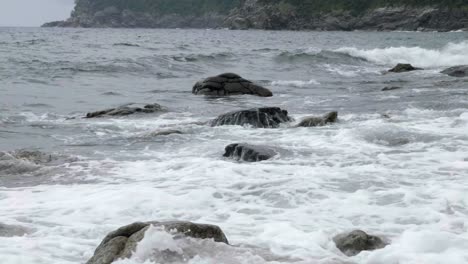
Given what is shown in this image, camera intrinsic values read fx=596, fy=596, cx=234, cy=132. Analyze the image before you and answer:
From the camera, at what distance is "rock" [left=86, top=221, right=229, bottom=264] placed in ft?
15.2

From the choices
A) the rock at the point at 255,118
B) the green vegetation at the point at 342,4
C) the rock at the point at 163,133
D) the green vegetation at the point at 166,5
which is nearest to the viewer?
the rock at the point at 163,133

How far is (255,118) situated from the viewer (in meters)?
12.4

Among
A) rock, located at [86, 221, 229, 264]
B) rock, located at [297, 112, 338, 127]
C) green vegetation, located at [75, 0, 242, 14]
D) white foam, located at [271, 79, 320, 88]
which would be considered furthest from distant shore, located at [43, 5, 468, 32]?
rock, located at [86, 221, 229, 264]

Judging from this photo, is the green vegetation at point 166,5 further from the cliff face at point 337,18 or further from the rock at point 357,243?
the rock at point 357,243

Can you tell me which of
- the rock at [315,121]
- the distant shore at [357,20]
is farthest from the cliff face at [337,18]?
the rock at [315,121]

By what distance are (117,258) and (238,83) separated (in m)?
14.5

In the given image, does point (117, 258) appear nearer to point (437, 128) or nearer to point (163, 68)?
point (437, 128)

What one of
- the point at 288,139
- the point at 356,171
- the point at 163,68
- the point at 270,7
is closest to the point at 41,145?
the point at 288,139

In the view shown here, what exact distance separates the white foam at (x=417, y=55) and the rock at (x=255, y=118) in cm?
2427

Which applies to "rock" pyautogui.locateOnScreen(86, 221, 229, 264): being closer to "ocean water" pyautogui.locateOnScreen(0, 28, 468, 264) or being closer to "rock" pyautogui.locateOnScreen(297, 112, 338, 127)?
"ocean water" pyautogui.locateOnScreen(0, 28, 468, 264)

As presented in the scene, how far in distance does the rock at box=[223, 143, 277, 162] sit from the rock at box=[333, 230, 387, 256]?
12.2ft

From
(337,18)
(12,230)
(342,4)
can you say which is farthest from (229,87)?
(342,4)

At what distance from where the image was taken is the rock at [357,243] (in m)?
5.07

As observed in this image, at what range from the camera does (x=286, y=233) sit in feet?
18.3
